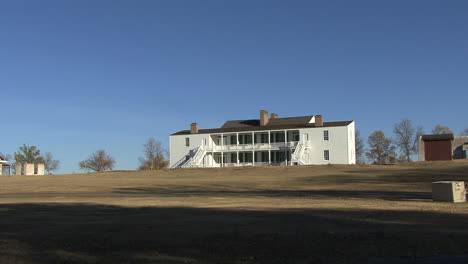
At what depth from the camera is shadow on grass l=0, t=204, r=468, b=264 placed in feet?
29.4

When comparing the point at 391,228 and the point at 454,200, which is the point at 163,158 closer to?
the point at 454,200

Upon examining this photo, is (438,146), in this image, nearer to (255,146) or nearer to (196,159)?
(255,146)

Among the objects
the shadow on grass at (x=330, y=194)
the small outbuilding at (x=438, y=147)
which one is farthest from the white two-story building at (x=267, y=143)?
the shadow on grass at (x=330, y=194)

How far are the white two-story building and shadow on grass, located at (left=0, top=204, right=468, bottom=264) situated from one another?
45198 mm

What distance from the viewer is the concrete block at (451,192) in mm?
19797

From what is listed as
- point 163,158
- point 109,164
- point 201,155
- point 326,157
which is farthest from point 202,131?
point 109,164

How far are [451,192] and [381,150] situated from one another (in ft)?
261

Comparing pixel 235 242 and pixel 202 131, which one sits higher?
pixel 202 131

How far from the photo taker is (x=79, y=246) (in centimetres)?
1004

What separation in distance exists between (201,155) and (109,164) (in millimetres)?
53573

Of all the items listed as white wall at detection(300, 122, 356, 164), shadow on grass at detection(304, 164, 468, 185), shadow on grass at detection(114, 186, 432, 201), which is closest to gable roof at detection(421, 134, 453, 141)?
white wall at detection(300, 122, 356, 164)

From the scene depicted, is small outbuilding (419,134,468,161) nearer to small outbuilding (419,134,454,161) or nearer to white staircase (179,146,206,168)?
small outbuilding (419,134,454,161)

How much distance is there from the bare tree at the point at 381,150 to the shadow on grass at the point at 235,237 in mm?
82522

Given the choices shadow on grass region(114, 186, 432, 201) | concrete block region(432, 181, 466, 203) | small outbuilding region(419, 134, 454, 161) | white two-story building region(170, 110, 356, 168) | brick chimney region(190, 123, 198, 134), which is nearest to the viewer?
concrete block region(432, 181, 466, 203)
